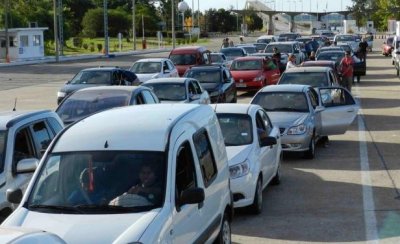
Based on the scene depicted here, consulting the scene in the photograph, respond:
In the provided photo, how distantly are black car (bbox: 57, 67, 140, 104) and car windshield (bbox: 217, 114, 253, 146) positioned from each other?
12077 mm

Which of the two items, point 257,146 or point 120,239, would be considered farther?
point 257,146

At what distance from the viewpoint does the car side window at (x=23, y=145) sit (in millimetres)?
9094

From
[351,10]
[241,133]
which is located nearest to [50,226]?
[241,133]

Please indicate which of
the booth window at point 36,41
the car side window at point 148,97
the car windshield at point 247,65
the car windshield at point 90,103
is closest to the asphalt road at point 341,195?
the car side window at point 148,97

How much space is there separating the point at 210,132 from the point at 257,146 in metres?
3.34

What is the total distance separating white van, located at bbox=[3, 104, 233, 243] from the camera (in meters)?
6.43

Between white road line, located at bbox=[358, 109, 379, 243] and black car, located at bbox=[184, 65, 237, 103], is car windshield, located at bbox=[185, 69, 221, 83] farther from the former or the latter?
white road line, located at bbox=[358, 109, 379, 243]

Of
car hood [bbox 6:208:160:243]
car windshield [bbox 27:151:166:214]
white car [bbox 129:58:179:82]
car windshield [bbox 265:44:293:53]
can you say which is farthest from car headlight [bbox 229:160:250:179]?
car windshield [bbox 265:44:293:53]

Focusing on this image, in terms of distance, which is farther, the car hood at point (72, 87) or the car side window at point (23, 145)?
the car hood at point (72, 87)

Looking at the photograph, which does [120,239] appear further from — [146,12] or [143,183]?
[146,12]

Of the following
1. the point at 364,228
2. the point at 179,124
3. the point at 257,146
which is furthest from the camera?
the point at 257,146

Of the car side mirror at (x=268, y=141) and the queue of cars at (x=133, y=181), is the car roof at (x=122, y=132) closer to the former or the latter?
the queue of cars at (x=133, y=181)

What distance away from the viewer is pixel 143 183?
6.94 metres

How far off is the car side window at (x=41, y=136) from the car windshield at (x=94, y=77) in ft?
47.7
